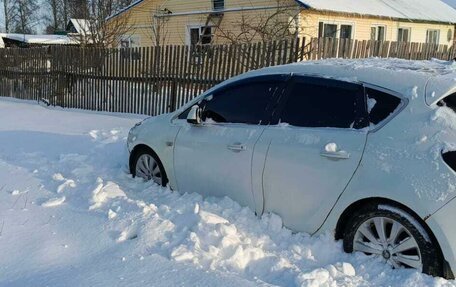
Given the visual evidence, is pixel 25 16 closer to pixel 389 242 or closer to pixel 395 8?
pixel 395 8

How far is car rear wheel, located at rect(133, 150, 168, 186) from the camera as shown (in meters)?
5.46

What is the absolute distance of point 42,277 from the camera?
340 centimetres

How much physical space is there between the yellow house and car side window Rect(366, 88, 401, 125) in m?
12.9

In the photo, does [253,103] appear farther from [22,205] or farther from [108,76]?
[108,76]

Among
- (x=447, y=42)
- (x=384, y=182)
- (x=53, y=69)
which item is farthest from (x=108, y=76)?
(x=447, y=42)

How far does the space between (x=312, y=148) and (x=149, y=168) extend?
2.39m

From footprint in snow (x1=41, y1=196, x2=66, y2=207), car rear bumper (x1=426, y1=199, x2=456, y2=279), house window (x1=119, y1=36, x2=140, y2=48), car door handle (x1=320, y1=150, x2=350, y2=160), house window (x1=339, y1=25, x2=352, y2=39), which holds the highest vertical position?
house window (x1=339, y1=25, x2=352, y2=39)

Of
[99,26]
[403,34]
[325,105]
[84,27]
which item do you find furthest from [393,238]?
[403,34]

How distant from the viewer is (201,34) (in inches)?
869

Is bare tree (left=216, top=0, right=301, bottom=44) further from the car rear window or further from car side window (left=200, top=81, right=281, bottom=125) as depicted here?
the car rear window

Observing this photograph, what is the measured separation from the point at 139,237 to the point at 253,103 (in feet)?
5.26

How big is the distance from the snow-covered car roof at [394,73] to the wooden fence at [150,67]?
498cm

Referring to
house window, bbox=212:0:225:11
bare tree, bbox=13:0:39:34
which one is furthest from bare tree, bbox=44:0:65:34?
house window, bbox=212:0:225:11

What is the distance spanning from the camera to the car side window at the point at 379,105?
11.9 feet
